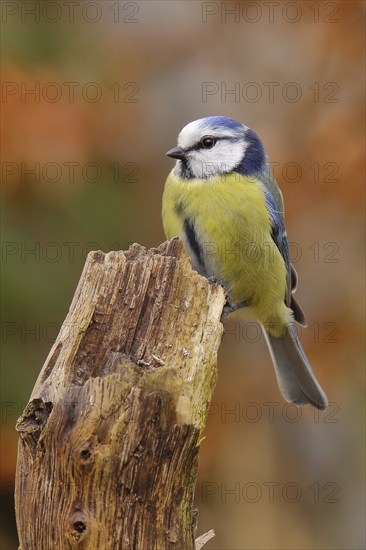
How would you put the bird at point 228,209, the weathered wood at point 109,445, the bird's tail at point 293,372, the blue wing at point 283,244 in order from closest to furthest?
the weathered wood at point 109,445
the bird at point 228,209
the blue wing at point 283,244
the bird's tail at point 293,372

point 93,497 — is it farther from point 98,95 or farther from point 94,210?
point 98,95

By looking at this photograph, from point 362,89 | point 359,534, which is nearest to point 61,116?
point 362,89

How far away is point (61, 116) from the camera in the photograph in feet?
14.1

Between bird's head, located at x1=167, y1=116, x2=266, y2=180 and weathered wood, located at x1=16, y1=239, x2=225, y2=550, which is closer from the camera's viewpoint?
weathered wood, located at x1=16, y1=239, x2=225, y2=550

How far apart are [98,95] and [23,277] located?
1186 mm

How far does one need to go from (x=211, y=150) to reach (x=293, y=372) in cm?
139

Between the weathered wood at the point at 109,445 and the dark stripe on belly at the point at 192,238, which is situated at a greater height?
the dark stripe on belly at the point at 192,238

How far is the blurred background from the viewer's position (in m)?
4.29

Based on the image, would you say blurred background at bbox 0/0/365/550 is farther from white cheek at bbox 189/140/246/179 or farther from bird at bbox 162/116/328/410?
white cheek at bbox 189/140/246/179

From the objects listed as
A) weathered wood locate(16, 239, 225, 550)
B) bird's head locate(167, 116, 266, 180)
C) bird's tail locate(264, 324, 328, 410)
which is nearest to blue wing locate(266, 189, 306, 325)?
bird's tail locate(264, 324, 328, 410)

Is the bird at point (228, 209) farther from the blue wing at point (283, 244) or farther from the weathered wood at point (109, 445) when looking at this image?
the weathered wood at point (109, 445)

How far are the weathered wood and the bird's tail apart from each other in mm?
1835

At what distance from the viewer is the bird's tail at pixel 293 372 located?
4215 millimetres

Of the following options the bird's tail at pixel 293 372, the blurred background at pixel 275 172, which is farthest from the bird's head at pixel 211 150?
the bird's tail at pixel 293 372
